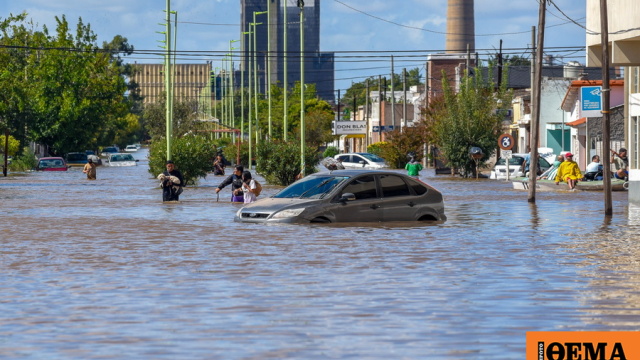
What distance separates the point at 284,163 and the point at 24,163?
39580 mm

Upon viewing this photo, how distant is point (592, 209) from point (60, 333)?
2545cm

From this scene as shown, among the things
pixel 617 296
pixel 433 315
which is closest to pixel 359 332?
pixel 433 315

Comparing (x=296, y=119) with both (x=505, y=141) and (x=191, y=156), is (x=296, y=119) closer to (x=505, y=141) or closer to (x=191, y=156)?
(x=505, y=141)

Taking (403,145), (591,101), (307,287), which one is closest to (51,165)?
(403,145)

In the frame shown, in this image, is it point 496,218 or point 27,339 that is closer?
point 27,339

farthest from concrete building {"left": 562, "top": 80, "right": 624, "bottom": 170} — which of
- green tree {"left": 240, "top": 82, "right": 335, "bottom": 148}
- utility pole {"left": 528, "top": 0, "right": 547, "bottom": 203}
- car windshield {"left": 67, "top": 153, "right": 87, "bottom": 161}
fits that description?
green tree {"left": 240, "top": 82, "right": 335, "bottom": 148}

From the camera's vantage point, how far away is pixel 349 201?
25250mm

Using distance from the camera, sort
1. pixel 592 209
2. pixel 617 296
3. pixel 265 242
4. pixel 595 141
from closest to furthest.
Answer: pixel 617 296, pixel 265 242, pixel 592 209, pixel 595 141

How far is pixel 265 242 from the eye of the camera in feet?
71.6

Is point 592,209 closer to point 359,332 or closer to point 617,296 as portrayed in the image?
point 617,296

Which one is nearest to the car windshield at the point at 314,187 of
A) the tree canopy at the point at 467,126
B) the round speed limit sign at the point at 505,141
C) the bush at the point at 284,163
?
the bush at the point at 284,163

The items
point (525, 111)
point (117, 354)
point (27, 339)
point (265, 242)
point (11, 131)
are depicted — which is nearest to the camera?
point (117, 354)

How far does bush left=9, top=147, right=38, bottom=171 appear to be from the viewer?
3462 inches

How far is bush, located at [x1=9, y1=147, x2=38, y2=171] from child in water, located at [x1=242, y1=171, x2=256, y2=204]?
190 ft
